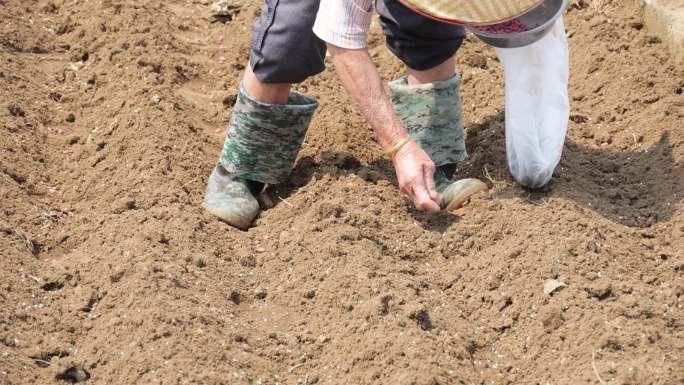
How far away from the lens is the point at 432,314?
317 centimetres

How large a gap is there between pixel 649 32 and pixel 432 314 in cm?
241

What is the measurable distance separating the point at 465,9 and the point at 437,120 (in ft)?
3.54

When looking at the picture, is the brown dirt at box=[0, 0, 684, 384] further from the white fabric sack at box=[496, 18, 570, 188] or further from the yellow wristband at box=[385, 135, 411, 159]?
the yellow wristband at box=[385, 135, 411, 159]

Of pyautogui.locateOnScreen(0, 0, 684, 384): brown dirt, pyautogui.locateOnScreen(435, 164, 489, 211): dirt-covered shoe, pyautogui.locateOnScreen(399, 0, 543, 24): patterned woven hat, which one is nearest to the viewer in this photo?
pyautogui.locateOnScreen(399, 0, 543, 24): patterned woven hat

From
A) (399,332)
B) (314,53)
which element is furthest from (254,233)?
(399,332)

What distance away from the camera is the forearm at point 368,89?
3318 mm

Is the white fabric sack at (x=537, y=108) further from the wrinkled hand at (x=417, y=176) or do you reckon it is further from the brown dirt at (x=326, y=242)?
the wrinkled hand at (x=417, y=176)

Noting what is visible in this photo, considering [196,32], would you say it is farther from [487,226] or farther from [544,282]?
[544,282]

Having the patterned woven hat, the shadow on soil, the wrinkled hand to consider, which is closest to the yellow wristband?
the wrinkled hand

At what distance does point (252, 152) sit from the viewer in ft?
12.8

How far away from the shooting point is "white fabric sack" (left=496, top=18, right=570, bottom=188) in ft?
12.0

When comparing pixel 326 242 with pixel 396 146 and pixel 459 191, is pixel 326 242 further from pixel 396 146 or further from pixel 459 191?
pixel 459 191

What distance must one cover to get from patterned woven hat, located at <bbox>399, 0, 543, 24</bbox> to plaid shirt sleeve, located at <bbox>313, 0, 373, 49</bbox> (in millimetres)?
410

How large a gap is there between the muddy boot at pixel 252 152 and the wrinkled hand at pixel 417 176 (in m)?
0.64
